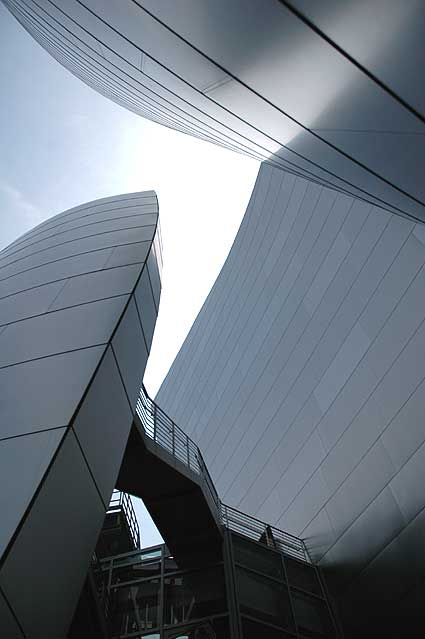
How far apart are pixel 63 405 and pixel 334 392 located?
11037mm

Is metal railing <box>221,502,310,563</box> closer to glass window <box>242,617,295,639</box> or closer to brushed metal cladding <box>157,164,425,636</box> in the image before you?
brushed metal cladding <box>157,164,425,636</box>

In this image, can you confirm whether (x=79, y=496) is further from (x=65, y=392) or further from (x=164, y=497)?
(x=164, y=497)

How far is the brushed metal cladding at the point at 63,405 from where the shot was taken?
11.7ft

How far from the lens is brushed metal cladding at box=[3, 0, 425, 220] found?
3.91 metres

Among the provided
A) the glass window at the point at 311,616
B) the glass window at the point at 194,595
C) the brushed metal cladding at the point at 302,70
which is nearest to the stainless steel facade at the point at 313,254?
the brushed metal cladding at the point at 302,70

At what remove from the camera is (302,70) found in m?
4.73

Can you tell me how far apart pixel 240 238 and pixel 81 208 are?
619 inches

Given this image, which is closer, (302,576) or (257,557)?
(257,557)

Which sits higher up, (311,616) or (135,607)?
(135,607)

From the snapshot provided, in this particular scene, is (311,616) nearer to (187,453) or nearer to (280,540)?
(280,540)

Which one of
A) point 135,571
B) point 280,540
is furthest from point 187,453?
point 280,540

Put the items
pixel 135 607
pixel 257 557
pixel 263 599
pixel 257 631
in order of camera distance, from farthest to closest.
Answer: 1. pixel 257 557
2. pixel 135 607
3. pixel 263 599
4. pixel 257 631

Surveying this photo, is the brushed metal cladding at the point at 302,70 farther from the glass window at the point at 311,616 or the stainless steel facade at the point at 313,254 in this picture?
the glass window at the point at 311,616

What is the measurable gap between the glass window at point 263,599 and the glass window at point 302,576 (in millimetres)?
703
